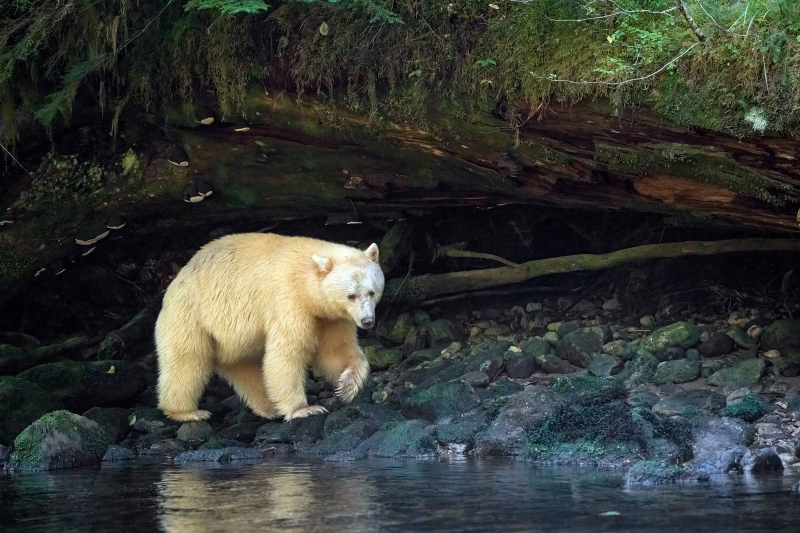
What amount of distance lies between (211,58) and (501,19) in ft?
9.78

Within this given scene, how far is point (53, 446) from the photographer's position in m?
8.41

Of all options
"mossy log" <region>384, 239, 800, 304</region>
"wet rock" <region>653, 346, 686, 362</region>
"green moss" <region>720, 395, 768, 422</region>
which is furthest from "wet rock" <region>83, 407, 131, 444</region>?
"green moss" <region>720, 395, 768, 422</region>

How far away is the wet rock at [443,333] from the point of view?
11609 mm

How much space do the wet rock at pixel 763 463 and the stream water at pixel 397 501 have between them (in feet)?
0.75

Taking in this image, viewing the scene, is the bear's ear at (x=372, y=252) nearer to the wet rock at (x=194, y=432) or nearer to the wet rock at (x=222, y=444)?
the wet rock at (x=222, y=444)

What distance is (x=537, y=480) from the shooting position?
6.45 meters

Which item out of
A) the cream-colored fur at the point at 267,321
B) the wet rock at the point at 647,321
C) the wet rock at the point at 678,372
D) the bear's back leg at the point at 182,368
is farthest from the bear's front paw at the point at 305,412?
the wet rock at the point at 647,321

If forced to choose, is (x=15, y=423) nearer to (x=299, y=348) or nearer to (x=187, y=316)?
(x=187, y=316)

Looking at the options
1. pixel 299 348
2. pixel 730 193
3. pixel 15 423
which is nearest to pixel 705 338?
pixel 730 193

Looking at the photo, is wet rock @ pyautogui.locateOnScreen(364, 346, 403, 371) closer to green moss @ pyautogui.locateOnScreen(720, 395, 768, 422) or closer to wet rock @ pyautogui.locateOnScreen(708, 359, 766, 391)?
wet rock @ pyautogui.locateOnScreen(708, 359, 766, 391)

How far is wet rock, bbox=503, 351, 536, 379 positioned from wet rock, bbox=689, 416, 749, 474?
8.99ft


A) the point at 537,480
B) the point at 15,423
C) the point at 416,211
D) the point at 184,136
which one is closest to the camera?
the point at 537,480

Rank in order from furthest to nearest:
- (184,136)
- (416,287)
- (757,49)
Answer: (416,287) < (184,136) < (757,49)

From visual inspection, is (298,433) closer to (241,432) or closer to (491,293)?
(241,432)
